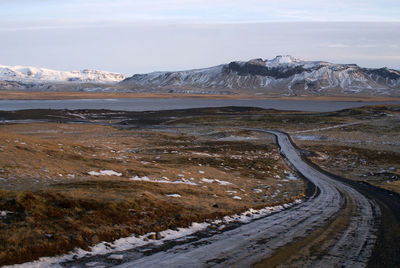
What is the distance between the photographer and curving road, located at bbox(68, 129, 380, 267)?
32.5 ft

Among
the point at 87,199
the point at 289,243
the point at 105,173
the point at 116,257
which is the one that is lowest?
the point at 289,243

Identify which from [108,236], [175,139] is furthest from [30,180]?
[175,139]

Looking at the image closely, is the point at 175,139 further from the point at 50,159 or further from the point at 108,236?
the point at 108,236

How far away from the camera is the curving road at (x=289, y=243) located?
9906 mm

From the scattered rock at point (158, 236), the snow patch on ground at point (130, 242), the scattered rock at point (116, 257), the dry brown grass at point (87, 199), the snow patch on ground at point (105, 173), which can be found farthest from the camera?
the snow patch on ground at point (105, 173)

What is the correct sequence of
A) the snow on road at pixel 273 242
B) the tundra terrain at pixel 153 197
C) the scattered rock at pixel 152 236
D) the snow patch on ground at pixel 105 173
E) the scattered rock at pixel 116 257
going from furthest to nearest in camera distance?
1. the snow patch on ground at pixel 105 173
2. the scattered rock at pixel 152 236
3. the tundra terrain at pixel 153 197
4. the snow on road at pixel 273 242
5. the scattered rock at pixel 116 257

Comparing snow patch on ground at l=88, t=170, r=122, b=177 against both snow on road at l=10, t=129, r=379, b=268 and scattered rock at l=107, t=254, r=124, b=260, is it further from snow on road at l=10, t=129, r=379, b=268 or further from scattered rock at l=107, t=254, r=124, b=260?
scattered rock at l=107, t=254, r=124, b=260

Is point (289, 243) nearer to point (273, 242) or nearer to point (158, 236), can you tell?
point (273, 242)

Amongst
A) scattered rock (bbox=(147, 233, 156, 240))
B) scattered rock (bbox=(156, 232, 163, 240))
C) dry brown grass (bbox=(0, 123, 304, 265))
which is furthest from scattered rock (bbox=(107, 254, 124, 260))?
scattered rock (bbox=(156, 232, 163, 240))

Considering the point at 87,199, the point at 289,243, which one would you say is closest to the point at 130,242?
the point at 87,199

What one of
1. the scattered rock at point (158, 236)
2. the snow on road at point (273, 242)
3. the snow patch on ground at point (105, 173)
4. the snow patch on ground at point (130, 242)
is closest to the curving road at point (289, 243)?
the snow on road at point (273, 242)

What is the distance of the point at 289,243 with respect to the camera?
38.5 feet

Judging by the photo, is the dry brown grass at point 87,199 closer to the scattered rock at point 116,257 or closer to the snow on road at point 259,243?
the scattered rock at point 116,257

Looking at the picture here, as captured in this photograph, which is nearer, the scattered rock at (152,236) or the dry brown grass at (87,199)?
the dry brown grass at (87,199)
